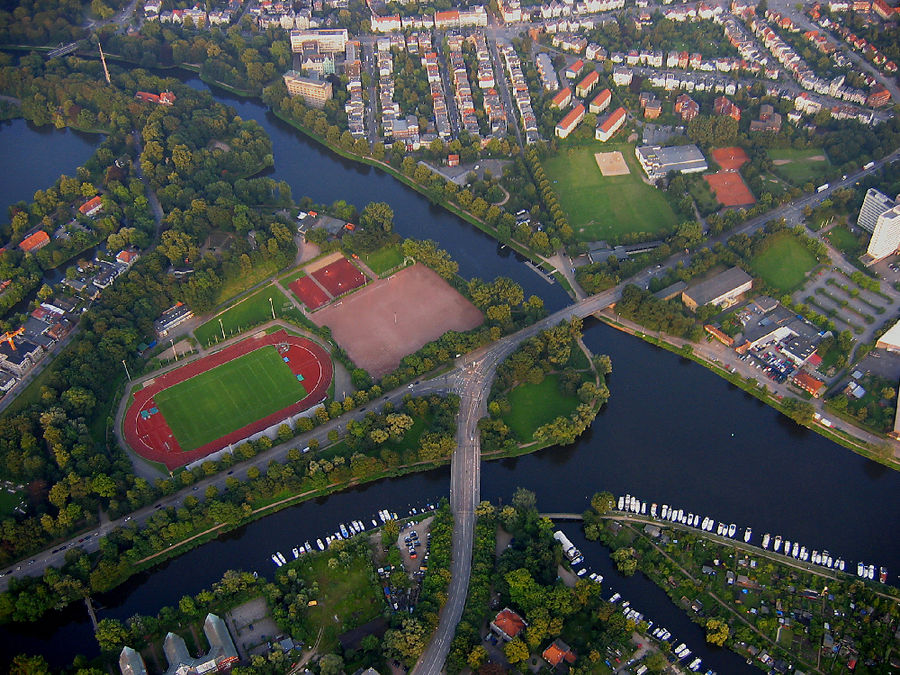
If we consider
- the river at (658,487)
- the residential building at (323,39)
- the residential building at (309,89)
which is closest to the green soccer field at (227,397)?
the river at (658,487)

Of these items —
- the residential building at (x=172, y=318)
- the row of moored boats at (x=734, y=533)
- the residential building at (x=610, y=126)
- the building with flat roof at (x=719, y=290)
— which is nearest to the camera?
the row of moored boats at (x=734, y=533)

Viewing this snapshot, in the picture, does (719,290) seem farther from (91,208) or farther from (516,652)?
(91,208)

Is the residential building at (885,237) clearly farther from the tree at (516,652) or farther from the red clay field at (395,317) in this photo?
the tree at (516,652)

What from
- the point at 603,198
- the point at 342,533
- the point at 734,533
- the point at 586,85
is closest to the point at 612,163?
the point at 603,198

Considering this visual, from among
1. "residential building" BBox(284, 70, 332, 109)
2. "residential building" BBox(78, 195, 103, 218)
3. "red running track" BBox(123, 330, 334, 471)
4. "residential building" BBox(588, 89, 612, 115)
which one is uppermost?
"residential building" BBox(284, 70, 332, 109)

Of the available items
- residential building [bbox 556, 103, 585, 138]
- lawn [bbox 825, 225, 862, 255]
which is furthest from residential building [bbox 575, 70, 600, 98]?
lawn [bbox 825, 225, 862, 255]

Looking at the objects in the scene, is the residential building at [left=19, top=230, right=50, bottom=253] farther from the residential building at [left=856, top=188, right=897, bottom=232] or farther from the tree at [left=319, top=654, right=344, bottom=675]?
the residential building at [left=856, top=188, right=897, bottom=232]

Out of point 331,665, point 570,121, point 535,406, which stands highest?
point 570,121
